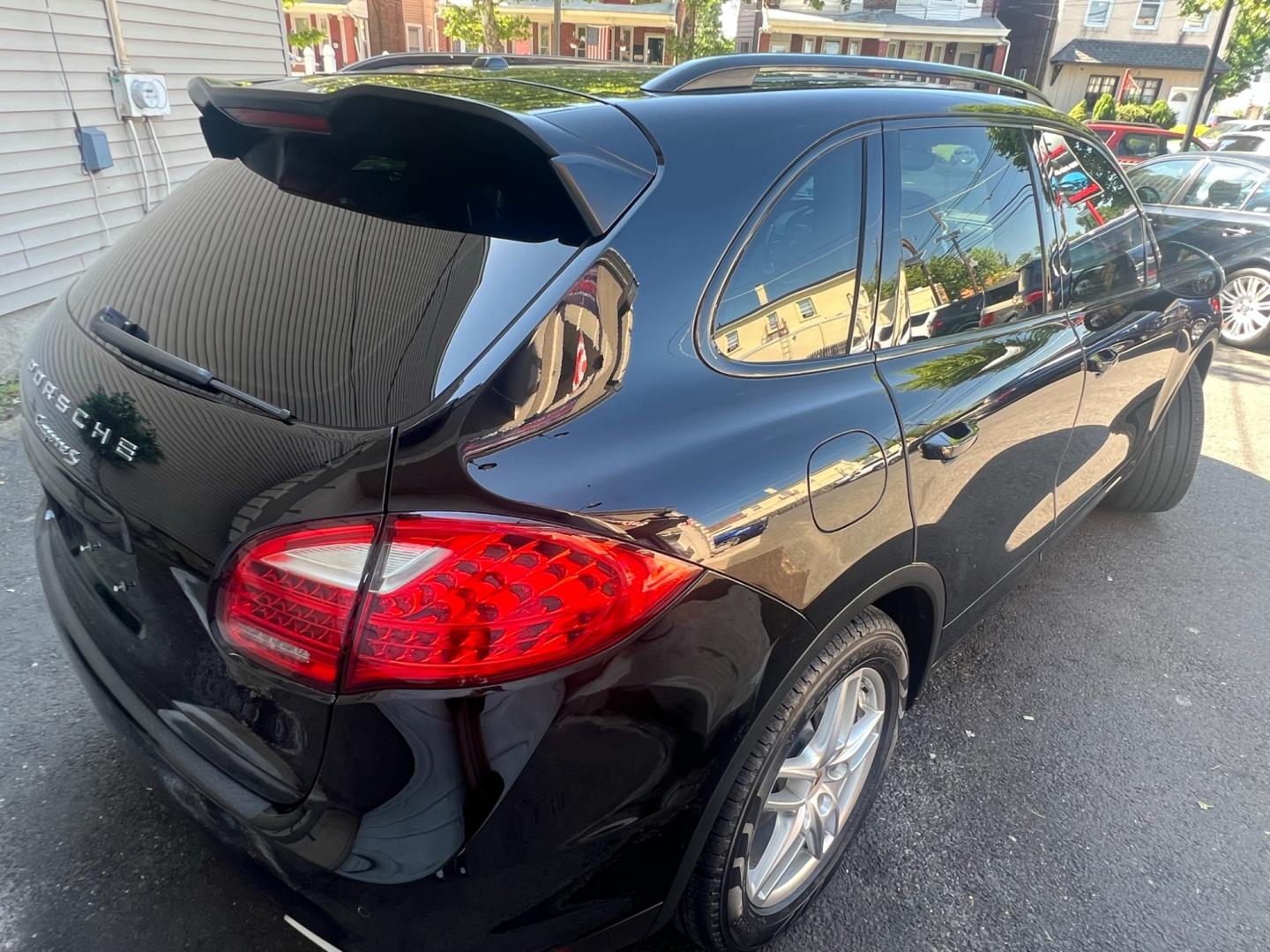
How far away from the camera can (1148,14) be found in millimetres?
33500

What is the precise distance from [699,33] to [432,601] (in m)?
27.7

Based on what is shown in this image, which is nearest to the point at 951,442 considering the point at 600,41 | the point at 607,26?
the point at 607,26

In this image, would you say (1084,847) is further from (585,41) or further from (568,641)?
(585,41)

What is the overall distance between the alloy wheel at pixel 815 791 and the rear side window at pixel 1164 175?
301 inches

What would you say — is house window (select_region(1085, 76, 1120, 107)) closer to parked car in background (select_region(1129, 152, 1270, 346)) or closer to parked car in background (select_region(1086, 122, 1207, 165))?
parked car in background (select_region(1086, 122, 1207, 165))

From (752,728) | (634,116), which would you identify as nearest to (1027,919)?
(752,728)

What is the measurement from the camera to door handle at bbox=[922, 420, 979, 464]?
A: 1912 millimetres

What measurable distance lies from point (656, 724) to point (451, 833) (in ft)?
1.17

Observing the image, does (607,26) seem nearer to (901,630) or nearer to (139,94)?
(139,94)

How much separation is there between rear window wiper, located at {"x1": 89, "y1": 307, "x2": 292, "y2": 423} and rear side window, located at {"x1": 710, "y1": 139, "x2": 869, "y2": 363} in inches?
31.4

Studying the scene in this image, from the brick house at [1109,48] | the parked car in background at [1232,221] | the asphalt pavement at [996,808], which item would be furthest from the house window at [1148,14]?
the asphalt pavement at [996,808]

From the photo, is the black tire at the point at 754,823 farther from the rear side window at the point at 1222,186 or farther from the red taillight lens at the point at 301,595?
the rear side window at the point at 1222,186

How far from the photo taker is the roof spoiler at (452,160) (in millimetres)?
1373

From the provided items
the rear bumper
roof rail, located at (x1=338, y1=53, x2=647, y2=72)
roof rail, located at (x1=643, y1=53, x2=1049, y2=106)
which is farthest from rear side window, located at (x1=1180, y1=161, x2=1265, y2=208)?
the rear bumper
